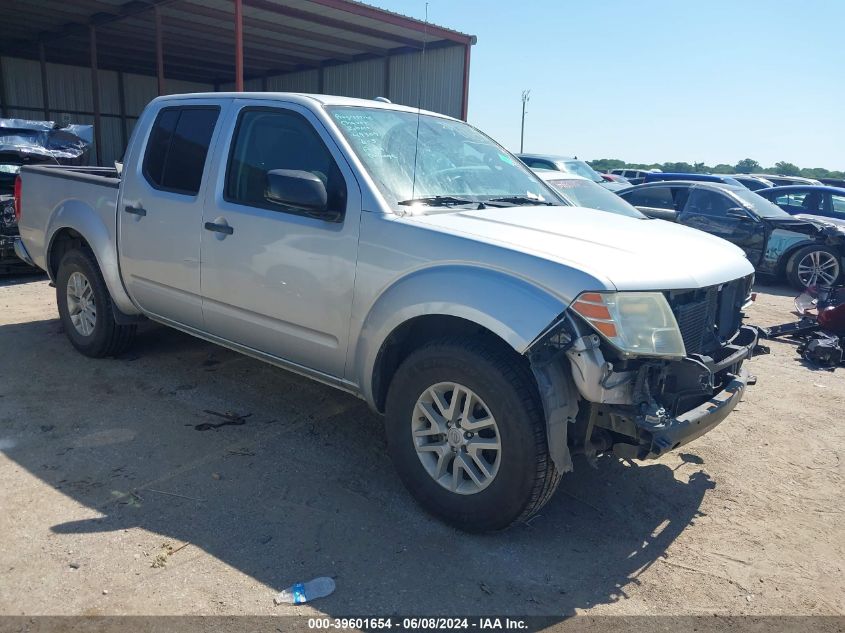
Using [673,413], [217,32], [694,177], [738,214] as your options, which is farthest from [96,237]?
[694,177]

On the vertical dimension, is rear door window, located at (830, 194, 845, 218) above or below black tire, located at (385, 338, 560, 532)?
above

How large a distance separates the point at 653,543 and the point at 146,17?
15668 millimetres

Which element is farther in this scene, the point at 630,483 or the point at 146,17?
the point at 146,17

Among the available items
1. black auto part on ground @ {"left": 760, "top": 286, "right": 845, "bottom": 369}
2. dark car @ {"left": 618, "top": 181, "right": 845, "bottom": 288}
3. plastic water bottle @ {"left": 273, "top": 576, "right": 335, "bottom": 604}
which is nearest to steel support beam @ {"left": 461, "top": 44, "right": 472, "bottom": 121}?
dark car @ {"left": 618, "top": 181, "right": 845, "bottom": 288}

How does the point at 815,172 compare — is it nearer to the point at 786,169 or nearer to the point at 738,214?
the point at 786,169

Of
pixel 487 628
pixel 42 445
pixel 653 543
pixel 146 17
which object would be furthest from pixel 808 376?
pixel 146 17

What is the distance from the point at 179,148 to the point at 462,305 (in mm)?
2587

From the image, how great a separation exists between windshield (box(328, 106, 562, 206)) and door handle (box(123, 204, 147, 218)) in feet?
5.46

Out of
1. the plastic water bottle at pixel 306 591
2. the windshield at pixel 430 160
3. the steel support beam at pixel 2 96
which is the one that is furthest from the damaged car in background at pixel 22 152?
the steel support beam at pixel 2 96

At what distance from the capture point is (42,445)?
3.92 metres

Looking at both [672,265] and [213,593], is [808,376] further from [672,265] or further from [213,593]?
[213,593]

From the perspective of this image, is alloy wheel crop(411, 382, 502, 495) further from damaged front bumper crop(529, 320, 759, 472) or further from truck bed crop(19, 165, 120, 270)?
truck bed crop(19, 165, 120, 270)

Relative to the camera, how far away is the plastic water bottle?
2.68m

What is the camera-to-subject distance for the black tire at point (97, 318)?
5.17 meters
